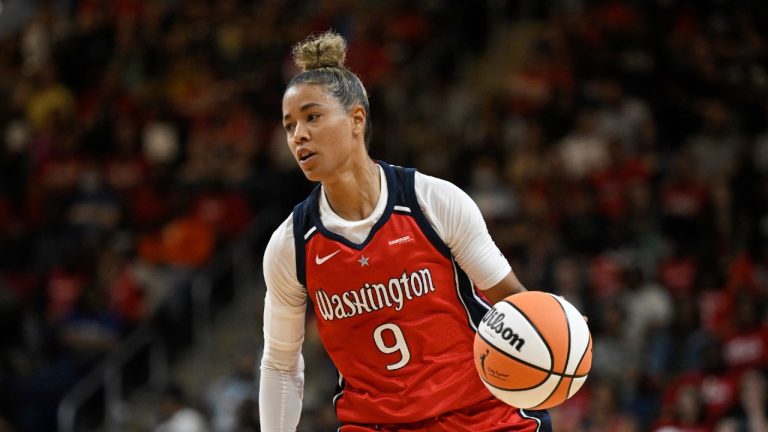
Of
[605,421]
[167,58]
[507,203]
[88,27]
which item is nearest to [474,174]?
[507,203]

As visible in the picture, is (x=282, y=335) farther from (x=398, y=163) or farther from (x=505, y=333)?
(x=398, y=163)

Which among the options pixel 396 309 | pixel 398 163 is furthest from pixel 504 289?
pixel 398 163

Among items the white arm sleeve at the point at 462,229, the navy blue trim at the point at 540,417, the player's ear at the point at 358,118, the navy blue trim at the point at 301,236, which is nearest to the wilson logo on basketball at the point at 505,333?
the white arm sleeve at the point at 462,229

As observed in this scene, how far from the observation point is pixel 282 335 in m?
4.61

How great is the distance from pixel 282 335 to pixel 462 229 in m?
0.83

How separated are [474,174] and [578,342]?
6.99m

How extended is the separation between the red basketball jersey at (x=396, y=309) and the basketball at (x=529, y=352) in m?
0.20

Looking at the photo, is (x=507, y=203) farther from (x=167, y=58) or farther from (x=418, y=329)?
(x=418, y=329)

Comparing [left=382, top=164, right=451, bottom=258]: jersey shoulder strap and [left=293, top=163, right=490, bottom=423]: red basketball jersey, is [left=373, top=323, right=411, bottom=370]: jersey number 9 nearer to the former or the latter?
[left=293, top=163, right=490, bottom=423]: red basketball jersey

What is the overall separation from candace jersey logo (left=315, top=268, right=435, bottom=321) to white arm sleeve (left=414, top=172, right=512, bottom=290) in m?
0.15

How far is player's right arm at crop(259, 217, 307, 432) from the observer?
14.6 ft

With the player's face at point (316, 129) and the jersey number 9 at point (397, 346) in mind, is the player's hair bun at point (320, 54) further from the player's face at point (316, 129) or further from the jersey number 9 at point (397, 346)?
the jersey number 9 at point (397, 346)

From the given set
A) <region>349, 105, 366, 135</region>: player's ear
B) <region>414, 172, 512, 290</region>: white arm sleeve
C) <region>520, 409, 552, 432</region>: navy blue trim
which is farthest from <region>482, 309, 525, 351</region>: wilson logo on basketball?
<region>349, 105, 366, 135</region>: player's ear

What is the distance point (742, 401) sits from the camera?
8297 mm
